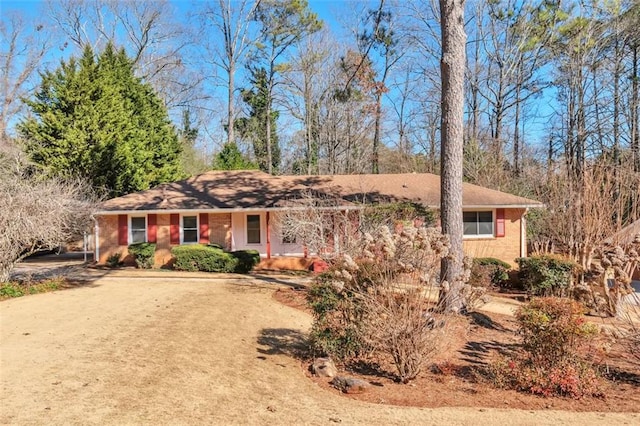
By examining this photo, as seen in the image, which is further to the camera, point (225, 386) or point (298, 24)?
point (298, 24)

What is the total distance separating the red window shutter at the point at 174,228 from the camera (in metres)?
18.4

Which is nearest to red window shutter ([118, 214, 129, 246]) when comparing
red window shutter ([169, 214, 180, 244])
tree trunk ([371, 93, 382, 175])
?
red window shutter ([169, 214, 180, 244])

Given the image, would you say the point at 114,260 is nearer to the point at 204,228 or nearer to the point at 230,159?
the point at 204,228

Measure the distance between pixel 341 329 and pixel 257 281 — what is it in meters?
8.02

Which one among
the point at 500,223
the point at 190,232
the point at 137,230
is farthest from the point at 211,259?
the point at 500,223

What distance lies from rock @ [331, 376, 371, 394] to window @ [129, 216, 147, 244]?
1492 cm

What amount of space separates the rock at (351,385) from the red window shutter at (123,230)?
15.2 metres

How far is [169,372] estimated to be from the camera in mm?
5918

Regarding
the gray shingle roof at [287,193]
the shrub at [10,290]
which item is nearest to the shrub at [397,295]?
the shrub at [10,290]

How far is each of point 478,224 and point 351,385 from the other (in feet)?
44.0

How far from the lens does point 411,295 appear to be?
6055mm

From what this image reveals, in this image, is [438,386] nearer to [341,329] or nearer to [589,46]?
[341,329]

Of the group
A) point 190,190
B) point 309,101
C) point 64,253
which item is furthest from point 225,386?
point 309,101

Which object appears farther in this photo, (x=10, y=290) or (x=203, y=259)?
(x=203, y=259)
